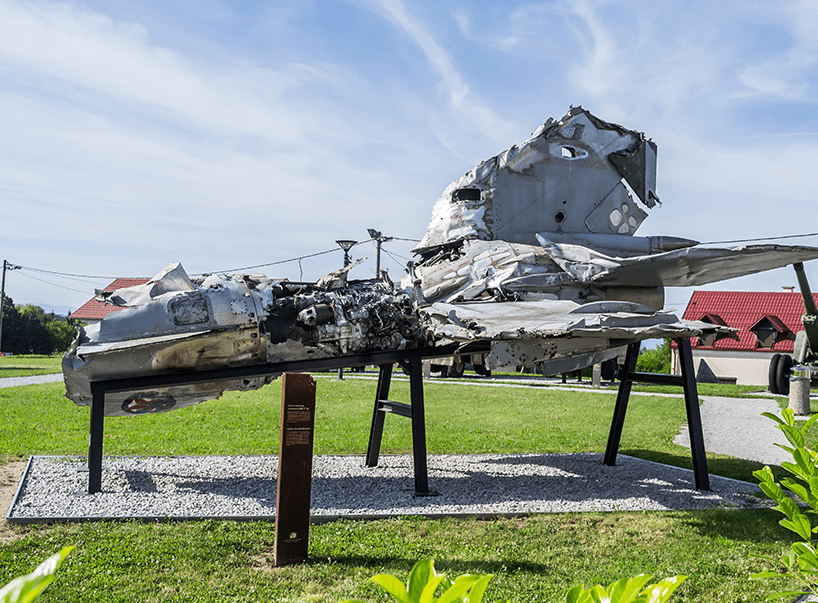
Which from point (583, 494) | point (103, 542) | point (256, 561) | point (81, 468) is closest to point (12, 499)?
point (81, 468)

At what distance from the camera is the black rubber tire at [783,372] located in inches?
925

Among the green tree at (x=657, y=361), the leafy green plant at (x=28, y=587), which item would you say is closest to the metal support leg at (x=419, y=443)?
the leafy green plant at (x=28, y=587)

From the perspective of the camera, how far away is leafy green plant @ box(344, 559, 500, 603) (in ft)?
4.32

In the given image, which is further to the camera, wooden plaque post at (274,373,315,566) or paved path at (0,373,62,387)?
paved path at (0,373,62,387)

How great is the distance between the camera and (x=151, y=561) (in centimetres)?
600

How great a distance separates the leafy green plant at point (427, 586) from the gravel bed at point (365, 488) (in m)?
6.37

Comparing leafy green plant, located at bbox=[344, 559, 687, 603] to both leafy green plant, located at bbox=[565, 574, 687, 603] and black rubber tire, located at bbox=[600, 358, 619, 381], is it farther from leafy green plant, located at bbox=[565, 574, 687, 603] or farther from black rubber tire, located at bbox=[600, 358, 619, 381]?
black rubber tire, located at bbox=[600, 358, 619, 381]

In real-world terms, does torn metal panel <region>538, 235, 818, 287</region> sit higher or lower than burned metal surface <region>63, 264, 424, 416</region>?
higher

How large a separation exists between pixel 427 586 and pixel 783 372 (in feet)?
85.8

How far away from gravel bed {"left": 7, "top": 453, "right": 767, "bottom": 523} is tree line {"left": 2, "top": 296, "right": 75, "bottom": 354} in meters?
45.7

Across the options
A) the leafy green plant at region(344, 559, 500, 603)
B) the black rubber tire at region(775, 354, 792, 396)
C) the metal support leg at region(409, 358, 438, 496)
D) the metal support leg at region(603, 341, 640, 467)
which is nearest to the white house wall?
the black rubber tire at region(775, 354, 792, 396)

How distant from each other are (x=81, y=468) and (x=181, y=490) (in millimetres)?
2201

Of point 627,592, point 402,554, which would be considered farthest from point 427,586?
point 402,554

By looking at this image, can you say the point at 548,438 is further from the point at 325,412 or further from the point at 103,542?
the point at 103,542
